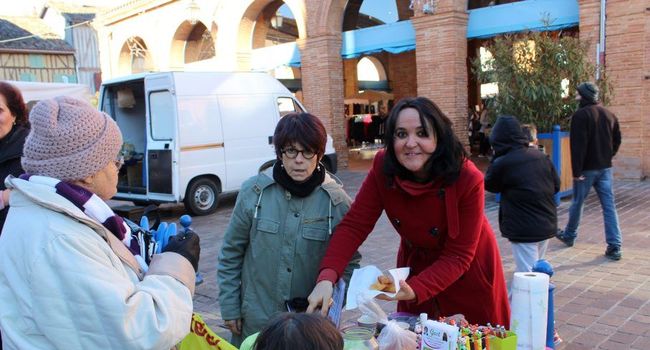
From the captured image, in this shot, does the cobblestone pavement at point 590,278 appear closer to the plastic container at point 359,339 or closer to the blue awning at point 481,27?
the plastic container at point 359,339

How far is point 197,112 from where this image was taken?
939 centimetres

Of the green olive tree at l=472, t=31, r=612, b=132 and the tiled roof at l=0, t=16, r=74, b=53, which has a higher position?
the tiled roof at l=0, t=16, r=74, b=53

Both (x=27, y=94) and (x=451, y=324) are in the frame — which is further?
(x=27, y=94)

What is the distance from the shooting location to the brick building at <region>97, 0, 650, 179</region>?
34.8 ft

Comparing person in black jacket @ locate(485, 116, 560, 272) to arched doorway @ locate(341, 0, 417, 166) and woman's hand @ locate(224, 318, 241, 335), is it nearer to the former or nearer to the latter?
woman's hand @ locate(224, 318, 241, 335)

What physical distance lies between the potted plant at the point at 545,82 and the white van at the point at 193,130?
435cm

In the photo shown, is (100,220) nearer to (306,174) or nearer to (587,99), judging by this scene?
(306,174)

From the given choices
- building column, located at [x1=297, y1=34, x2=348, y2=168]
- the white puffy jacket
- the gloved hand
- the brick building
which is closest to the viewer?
the white puffy jacket

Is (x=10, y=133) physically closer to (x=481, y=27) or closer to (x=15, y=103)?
(x=15, y=103)

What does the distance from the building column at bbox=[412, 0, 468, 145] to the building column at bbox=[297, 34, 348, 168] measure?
314 centimetres

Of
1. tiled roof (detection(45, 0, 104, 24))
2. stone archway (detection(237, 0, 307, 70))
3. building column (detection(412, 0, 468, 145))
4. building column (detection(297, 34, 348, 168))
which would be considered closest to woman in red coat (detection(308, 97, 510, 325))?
building column (detection(412, 0, 468, 145))

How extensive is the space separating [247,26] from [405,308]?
1801 centimetres

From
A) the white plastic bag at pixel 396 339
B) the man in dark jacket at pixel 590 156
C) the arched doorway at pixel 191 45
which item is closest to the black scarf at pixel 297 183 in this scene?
the white plastic bag at pixel 396 339

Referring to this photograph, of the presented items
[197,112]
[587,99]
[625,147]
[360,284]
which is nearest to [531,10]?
[625,147]
